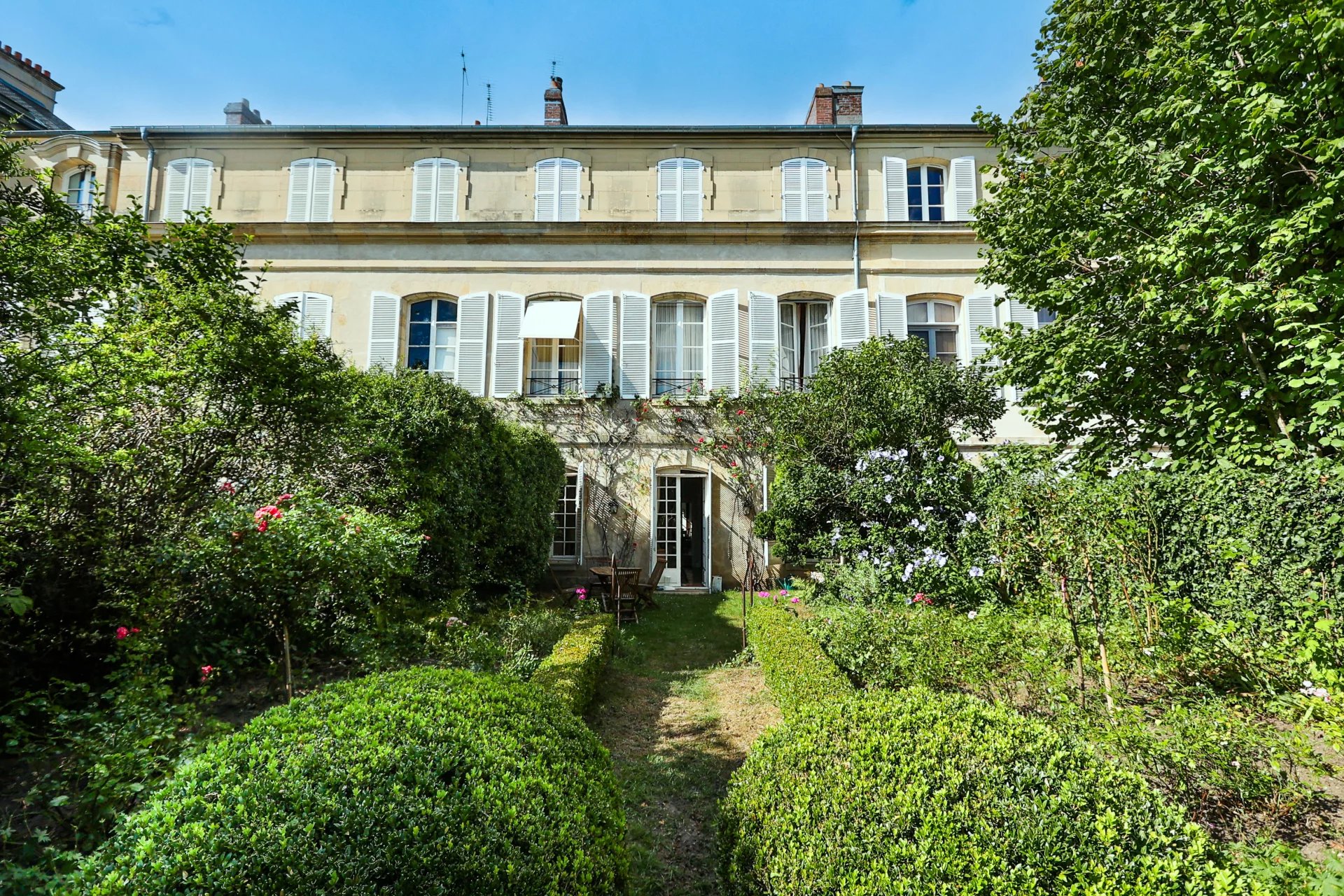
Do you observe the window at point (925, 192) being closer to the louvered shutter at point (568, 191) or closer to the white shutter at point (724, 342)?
the white shutter at point (724, 342)

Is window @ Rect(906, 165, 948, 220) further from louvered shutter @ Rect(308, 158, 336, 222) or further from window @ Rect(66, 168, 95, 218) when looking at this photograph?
window @ Rect(66, 168, 95, 218)

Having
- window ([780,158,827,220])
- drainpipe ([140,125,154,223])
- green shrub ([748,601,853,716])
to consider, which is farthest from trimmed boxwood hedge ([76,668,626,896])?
drainpipe ([140,125,154,223])

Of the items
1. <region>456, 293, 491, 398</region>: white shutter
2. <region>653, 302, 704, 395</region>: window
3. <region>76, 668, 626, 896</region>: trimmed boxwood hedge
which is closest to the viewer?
<region>76, 668, 626, 896</region>: trimmed boxwood hedge

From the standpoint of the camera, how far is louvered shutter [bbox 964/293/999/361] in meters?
12.7

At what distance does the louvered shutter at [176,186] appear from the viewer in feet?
42.9

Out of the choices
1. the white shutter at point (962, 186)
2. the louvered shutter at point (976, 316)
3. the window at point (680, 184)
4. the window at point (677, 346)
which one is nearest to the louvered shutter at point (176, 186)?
the window at point (680, 184)

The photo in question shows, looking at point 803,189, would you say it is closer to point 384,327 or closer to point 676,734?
point 384,327

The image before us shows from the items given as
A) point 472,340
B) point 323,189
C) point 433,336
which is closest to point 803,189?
point 472,340

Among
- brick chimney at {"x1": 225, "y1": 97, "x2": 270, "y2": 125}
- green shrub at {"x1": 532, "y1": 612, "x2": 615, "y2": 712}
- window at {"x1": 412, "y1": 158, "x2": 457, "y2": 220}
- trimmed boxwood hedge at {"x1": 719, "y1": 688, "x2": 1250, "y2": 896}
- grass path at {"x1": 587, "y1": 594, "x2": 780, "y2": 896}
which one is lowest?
grass path at {"x1": 587, "y1": 594, "x2": 780, "y2": 896}

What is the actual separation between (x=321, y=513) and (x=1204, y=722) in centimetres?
533

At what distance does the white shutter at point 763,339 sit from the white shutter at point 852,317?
1269 mm

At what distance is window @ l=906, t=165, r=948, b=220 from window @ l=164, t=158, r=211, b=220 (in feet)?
48.6

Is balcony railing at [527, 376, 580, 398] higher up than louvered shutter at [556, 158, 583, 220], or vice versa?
louvered shutter at [556, 158, 583, 220]

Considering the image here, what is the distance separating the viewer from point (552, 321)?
12898 millimetres
